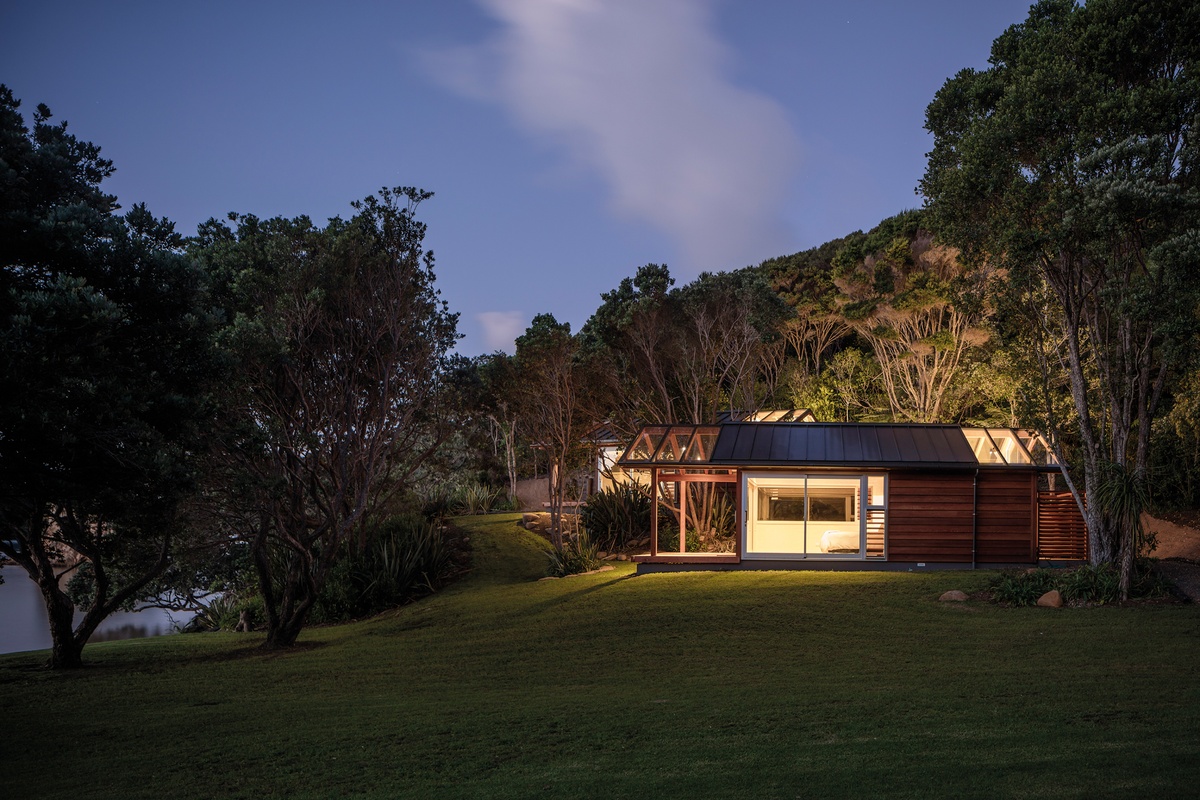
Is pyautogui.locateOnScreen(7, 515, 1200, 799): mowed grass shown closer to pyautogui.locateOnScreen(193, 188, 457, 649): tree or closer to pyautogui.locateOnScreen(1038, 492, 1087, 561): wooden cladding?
pyautogui.locateOnScreen(193, 188, 457, 649): tree

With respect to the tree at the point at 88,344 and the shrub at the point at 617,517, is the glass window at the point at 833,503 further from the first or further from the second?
the tree at the point at 88,344

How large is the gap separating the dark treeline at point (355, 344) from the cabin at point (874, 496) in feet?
6.21

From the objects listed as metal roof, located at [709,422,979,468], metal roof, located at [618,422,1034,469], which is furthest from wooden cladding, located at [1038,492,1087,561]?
metal roof, located at [709,422,979,468]

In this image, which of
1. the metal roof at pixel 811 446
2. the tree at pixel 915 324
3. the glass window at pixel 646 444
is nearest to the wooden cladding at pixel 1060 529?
the metal roof at pixel 811 446

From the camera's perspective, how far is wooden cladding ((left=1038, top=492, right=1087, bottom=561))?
1792 cm

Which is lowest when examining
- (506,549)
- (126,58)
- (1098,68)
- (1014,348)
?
(506,549)

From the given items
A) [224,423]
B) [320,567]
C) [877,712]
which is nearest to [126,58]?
[224,423]

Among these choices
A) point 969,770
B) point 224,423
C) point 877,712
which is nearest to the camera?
point 969,770

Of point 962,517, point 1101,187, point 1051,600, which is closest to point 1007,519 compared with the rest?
point 962,517

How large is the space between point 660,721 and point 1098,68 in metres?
12.2

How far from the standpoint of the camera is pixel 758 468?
60.4 ft

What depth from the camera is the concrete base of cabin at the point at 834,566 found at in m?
17.9

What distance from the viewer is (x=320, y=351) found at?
45.9ft

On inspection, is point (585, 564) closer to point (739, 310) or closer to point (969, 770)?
point (739, 310)
